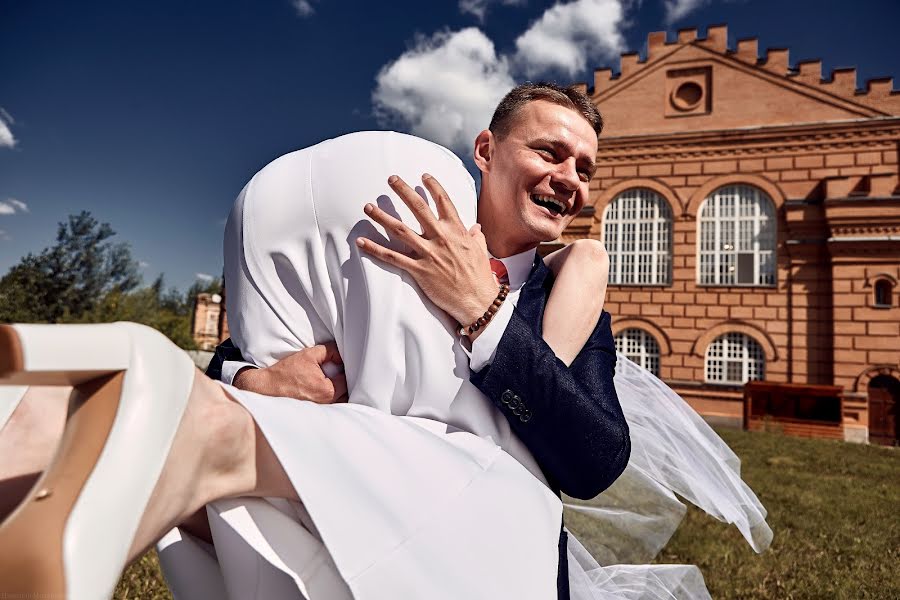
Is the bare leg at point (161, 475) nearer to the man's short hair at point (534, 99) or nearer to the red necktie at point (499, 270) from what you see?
the red necktie at point (499, 270)

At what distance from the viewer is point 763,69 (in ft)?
61.8

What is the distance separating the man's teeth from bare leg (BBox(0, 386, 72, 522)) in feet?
5.02

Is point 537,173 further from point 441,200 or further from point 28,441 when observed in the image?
point 28,441

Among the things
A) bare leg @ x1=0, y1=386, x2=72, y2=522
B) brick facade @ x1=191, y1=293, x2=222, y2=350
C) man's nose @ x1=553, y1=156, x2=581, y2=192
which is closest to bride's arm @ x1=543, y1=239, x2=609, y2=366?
man's nose @ x1=553, y1=156, x2=581, y2=192

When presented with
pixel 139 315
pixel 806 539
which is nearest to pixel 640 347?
pixel 806 539

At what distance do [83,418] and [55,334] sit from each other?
0.49ft

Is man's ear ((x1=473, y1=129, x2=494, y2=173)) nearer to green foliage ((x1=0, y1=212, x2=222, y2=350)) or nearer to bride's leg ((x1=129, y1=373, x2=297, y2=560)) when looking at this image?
bride's leg ((x1=129, y1=373, x2=297, y2=560))

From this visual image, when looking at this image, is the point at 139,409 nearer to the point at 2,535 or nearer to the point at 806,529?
the point at 2,535

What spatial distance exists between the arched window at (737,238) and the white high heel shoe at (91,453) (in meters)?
20.0

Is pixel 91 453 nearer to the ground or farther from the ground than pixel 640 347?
farther from the ground

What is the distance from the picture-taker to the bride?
0.85m

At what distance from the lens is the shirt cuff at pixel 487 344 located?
4.84ft

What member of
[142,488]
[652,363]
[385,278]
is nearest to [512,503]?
[385,278]

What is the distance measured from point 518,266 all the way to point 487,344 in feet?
2.02
